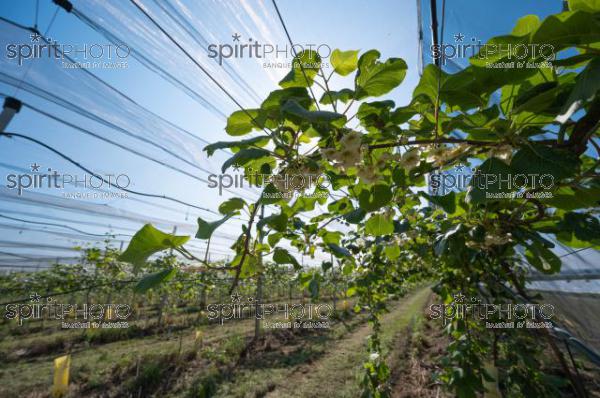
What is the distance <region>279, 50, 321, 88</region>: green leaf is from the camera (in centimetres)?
71

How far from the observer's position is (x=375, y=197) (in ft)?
2.62

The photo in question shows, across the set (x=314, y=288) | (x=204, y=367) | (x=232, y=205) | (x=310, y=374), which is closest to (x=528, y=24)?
(x=232, y=205)

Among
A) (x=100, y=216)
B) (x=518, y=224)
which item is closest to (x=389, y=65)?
(x=518, y=224)

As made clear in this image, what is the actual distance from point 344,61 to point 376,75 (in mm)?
142

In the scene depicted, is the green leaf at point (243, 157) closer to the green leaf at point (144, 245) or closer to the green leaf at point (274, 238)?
the green leaf at point (144, 245)

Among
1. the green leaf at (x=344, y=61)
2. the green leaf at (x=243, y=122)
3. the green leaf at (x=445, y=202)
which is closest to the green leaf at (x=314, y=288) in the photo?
the green leaf at (x=445, y=202)

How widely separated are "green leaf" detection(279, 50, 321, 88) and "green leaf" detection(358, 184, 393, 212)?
0.36 m

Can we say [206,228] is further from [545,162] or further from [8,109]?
[8,109]

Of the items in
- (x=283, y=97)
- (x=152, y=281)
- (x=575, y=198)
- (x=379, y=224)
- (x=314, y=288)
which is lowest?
(x=314, y=288)

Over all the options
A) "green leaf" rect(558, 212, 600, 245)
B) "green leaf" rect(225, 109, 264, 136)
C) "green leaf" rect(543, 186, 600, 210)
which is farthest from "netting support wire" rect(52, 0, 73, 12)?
"green leaf" rect(558, 212, 600, 245)

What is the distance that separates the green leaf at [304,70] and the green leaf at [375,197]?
361mm

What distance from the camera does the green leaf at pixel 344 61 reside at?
78 cm

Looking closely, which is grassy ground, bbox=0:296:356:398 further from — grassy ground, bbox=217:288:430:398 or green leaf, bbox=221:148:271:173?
green leaf, bbox=221:148:271:173

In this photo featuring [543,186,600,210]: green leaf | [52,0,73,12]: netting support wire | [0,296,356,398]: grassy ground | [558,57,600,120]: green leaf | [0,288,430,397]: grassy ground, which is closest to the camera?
[558,57,600,120]: green leaf
